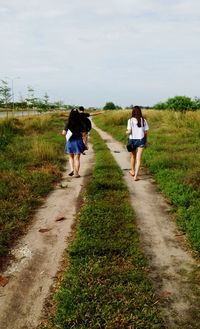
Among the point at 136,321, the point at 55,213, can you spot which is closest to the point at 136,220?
the point at 55,213

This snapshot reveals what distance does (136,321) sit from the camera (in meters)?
4.28

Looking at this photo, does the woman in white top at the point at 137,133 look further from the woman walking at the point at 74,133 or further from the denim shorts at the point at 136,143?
the woman walking at the point at 74,133

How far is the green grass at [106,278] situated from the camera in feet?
14.3

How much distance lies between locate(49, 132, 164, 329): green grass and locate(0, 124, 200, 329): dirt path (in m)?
0.21

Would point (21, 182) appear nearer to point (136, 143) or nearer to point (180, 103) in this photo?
point (136, 143)

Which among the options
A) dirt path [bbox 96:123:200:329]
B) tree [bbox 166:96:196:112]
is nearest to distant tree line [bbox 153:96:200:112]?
tree [bbox 166:96:196:112]

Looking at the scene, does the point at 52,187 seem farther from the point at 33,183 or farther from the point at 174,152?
the point at 174,152

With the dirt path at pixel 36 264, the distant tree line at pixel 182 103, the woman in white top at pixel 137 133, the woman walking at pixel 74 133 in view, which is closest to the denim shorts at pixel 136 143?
the woman in white top at pixel 137 133

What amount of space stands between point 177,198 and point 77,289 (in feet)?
14.3

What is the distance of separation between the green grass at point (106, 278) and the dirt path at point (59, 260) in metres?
0.21

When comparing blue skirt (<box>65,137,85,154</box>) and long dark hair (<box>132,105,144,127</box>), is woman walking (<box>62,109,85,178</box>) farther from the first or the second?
long dark hair (<box>132,105,144,127</box>)

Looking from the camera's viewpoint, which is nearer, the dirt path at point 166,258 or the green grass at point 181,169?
the dirt path at point 166,258

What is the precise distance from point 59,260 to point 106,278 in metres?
0.96

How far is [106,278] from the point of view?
5227mm
